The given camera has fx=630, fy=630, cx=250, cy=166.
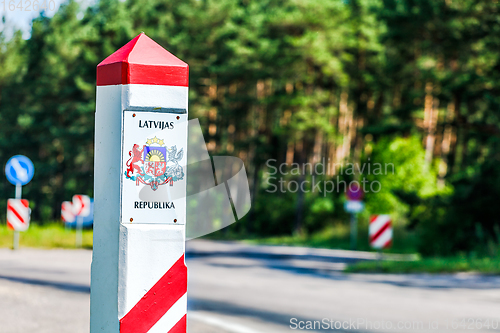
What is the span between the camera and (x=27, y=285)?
1081 cm

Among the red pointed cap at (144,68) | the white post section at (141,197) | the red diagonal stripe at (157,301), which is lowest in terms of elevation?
the red diagonal stripe at (157,301)

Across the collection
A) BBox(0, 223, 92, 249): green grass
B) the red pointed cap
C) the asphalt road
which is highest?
the red pointed cap

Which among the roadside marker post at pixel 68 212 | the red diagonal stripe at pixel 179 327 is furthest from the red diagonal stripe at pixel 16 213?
the red diagonal stripe at pixel 179 327

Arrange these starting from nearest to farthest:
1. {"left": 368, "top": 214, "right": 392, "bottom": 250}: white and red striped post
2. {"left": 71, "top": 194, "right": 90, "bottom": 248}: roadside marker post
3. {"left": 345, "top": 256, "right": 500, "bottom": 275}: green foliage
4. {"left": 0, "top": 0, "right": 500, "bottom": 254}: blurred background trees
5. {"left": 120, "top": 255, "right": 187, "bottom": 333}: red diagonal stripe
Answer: {"left": 120, "top": 255, "right": 187, "bottom": 333}: red diagonal stripe < {"left": 345, "top": 256, "right": 500, "bottom": 275}: green foliage < {"left": 368, "top": 214, "right": 392, "bottom": 250}: white and red striped post < {"left": 71, "top": 194, "right": 90, "bottom": 248}: roadside marker post < {"left": 0, "top": 0, "right": 500, "bottom": 254}: blurred background trees

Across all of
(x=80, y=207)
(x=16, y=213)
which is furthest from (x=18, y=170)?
(x=80, y=207)

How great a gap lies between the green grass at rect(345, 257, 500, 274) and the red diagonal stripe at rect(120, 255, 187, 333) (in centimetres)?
1293

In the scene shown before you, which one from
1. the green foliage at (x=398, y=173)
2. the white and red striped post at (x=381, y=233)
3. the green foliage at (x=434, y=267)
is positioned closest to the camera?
the green foliage at (x=434, y=267)

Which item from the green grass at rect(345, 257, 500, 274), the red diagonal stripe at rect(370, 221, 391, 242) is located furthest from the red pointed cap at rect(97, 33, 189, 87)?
the red diagonal stripe at rect(370, 221, 391, 242)

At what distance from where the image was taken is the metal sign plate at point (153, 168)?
2660 mm

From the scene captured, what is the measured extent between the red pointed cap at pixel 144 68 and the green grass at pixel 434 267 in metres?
13.1

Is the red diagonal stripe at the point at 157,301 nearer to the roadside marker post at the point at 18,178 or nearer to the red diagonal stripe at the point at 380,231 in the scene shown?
the red diagonal stripe at the point at 380,231

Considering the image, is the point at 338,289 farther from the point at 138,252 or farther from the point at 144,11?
the point at 144,11

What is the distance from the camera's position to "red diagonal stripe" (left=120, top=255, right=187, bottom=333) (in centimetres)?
260

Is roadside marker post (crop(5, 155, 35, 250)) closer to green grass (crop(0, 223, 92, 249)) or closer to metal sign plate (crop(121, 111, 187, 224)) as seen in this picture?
green grass (crop(0, 223, 92, 249))
